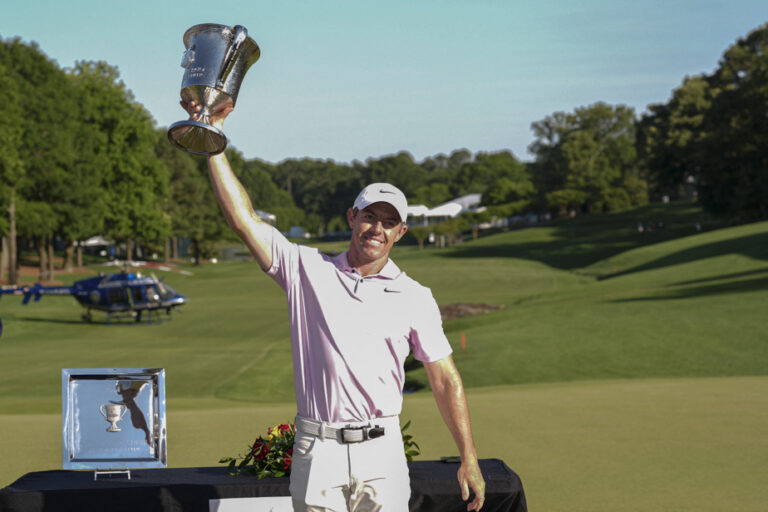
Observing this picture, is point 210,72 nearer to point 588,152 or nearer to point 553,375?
point 553,375

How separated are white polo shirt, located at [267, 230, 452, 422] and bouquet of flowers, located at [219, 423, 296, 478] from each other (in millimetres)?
1741

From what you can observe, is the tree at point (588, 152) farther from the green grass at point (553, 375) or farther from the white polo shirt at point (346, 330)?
the white polo shirt at point (346, 330)

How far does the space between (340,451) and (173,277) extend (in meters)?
87.6

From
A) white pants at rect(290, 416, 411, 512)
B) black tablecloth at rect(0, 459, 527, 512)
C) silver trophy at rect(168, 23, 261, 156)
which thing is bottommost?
black tablecloth at rect(0, 459, 527, 512)

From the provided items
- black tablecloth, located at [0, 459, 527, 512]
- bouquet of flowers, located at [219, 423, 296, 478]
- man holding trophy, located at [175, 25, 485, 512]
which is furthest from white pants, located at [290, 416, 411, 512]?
bouquet of flowers, located at [219, 423, 296, 478]

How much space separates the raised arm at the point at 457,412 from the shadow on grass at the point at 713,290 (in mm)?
35323

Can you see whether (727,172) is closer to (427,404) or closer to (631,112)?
(427,404)

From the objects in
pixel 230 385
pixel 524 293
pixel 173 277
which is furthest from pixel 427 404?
pixel 173 277

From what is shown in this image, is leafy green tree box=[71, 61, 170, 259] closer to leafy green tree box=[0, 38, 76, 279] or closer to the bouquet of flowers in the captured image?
leafy green tree box=[0, 38, 76, 279]

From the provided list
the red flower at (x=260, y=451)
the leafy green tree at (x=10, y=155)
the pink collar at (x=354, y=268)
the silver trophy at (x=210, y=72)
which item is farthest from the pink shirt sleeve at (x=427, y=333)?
the leafy green tree at (x=10, y=155)

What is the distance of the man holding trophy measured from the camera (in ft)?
16.9

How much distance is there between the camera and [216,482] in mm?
6781

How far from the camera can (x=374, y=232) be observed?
17.8 feet

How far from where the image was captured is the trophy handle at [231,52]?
16.7ft
